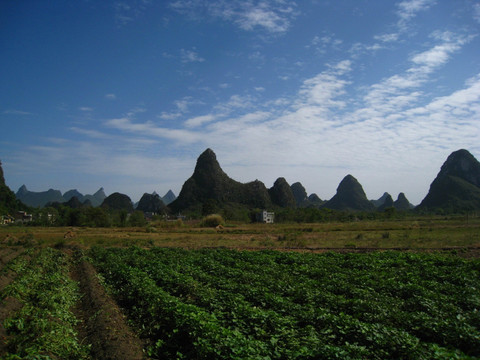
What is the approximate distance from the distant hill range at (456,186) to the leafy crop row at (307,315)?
105016mm

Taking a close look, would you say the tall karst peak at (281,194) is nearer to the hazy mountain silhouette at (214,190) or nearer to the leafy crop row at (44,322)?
the hazy mountain silhouette at (214,190)

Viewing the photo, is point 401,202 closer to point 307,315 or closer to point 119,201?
point 119,201

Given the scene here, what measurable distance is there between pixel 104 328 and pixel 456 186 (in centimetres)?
13336

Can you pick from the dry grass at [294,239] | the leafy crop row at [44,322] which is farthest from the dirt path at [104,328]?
the dry grass at [294,239]

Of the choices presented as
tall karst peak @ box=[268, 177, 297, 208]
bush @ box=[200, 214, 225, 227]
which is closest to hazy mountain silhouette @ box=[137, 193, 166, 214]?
tall karst peak @ box=[268, 177, 297, 208]

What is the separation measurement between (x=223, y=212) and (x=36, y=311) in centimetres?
8041

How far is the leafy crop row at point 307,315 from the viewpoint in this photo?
5578mm

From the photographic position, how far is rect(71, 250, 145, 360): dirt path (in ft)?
21.8

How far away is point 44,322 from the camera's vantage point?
6926 millimetres

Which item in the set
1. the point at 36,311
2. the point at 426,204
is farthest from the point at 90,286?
the point at 426,204

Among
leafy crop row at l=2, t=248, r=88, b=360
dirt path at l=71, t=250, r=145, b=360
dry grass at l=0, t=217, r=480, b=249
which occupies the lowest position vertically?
dry grass at l=0, t=217, r=480, b=249

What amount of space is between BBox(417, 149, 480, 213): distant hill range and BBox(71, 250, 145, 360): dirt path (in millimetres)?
109775

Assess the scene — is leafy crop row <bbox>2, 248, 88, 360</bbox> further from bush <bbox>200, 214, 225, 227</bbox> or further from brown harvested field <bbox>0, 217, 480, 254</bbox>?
bush <bbox>200, 214, 225, 227</bbox>

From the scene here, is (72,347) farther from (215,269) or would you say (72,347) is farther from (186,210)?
(186,210)
